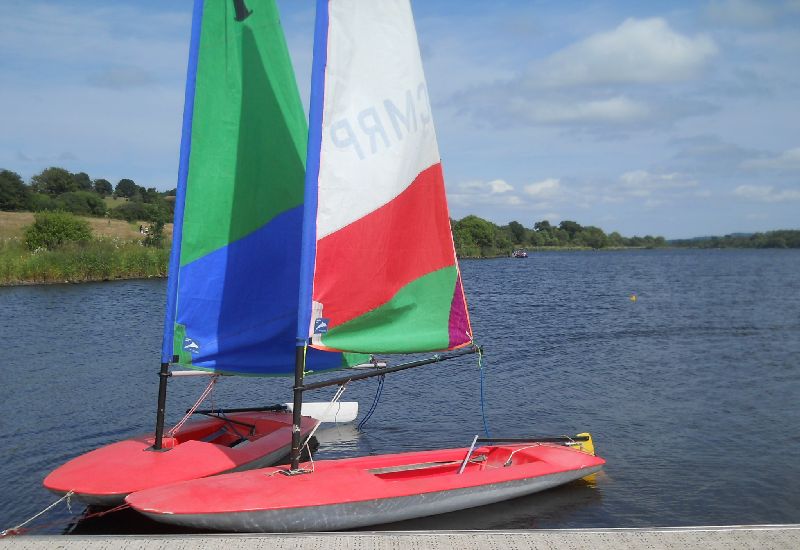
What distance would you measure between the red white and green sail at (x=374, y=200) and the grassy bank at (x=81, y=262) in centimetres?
3997

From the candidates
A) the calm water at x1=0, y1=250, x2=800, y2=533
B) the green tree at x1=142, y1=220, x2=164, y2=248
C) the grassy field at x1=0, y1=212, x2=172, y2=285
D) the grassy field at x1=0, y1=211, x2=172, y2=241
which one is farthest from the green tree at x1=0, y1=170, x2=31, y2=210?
the calm water at x1=0, y1=250, x2=800, y2=533

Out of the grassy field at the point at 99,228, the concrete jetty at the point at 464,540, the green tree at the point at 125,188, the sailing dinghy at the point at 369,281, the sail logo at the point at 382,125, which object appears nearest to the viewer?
the concrete jetty at the point at 464,540

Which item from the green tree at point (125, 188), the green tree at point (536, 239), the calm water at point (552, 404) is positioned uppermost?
the green tree at point (125, 188)

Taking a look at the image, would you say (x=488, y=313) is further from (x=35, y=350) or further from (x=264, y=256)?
(x=264, y=256)

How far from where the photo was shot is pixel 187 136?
32.3 ft

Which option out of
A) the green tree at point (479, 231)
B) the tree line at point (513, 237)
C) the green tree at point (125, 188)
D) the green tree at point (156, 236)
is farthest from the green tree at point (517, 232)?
the green tree at point (156, 236)

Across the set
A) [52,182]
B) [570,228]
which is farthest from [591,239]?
[52,182]

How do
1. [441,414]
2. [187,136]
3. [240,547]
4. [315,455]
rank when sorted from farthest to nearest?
1. [441,414]
2. [315,455]
3. [187,136]
4. [240,547]

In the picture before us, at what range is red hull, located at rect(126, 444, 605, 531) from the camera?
803 centimetres

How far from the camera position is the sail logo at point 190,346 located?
1009 cm

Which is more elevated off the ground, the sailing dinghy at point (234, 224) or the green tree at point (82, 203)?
the green tree at point (82, 203)

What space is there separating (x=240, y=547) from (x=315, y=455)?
621 centimetres

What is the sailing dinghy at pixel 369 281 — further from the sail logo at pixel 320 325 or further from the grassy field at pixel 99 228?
the grassy field at pixel 99 228

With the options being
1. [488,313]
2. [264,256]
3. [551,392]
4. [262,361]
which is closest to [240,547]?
[262,361]
